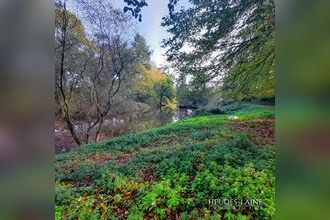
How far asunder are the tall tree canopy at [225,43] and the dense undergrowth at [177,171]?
0.21 metres

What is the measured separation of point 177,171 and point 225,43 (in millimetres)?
939

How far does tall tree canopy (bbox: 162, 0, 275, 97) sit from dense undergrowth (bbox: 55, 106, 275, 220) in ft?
0.70

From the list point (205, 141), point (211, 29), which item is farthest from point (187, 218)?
point (211, 29)

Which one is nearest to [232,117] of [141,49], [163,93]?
[163,93]

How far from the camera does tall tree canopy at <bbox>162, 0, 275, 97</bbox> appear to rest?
70.7 inches

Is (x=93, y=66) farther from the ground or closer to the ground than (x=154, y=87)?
farther from the ground

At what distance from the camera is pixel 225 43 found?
1866mm

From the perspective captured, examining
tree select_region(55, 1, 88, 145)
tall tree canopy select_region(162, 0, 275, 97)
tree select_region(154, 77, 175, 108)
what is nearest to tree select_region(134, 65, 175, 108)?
tree select_region(154, 77, 175, 108)

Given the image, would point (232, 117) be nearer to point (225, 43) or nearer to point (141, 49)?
point (225, 43)
